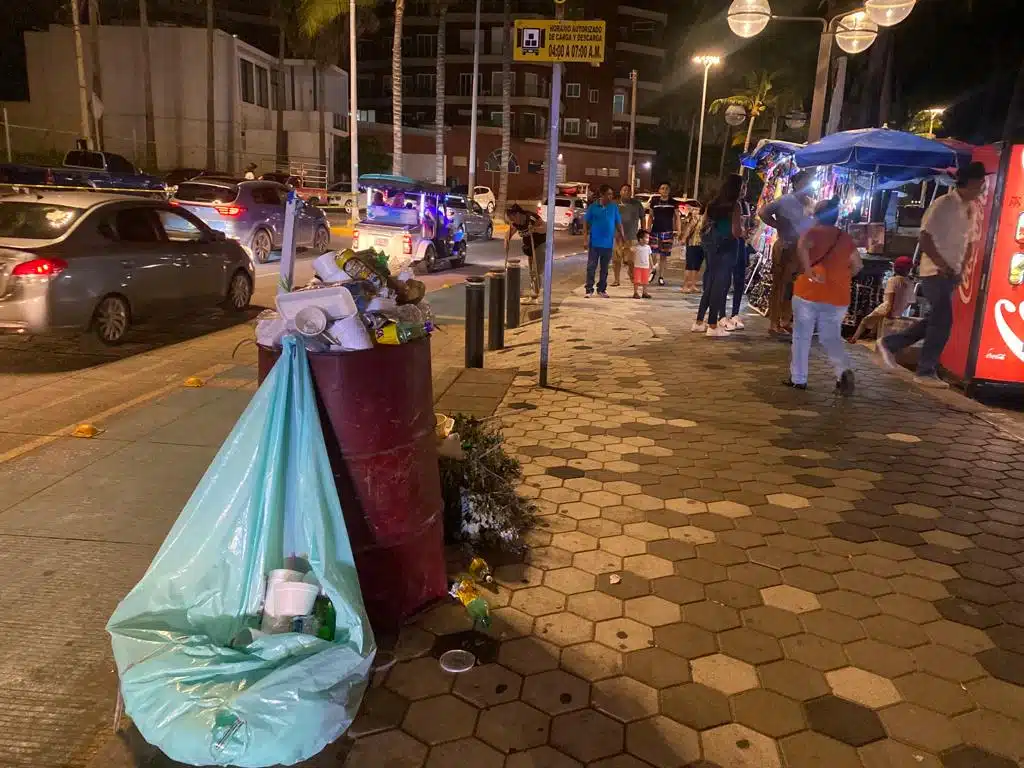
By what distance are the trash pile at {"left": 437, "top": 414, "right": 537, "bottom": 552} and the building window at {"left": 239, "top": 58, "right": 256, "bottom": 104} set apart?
36.3m

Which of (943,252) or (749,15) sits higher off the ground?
(749,15)

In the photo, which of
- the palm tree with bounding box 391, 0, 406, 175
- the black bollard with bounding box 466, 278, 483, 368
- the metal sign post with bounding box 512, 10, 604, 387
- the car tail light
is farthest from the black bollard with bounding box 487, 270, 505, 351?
the palm tree with bounding box 391, 0, 406, 175

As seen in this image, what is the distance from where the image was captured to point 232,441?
2.78m

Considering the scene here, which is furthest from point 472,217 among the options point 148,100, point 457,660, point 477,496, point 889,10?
point 457,660

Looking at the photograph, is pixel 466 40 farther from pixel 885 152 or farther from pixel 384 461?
pixel 384 461

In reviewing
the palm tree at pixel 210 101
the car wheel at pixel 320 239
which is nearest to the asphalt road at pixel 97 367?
the car wheel at pixel 320 239

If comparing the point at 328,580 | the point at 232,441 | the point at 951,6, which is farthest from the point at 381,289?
the point at 951,6

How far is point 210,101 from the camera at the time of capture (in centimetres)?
3341

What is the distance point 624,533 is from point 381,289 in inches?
77.7

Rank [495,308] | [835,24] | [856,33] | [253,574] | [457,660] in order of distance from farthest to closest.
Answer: [835,24] → [856,33] → [495,308] → [457,660] → [253,574]

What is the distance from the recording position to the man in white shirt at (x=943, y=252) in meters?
7.14

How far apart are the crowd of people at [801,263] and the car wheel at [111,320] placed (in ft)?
18.8

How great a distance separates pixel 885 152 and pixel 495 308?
5.22 meters

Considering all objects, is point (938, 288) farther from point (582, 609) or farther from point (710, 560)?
point (582, 609)
